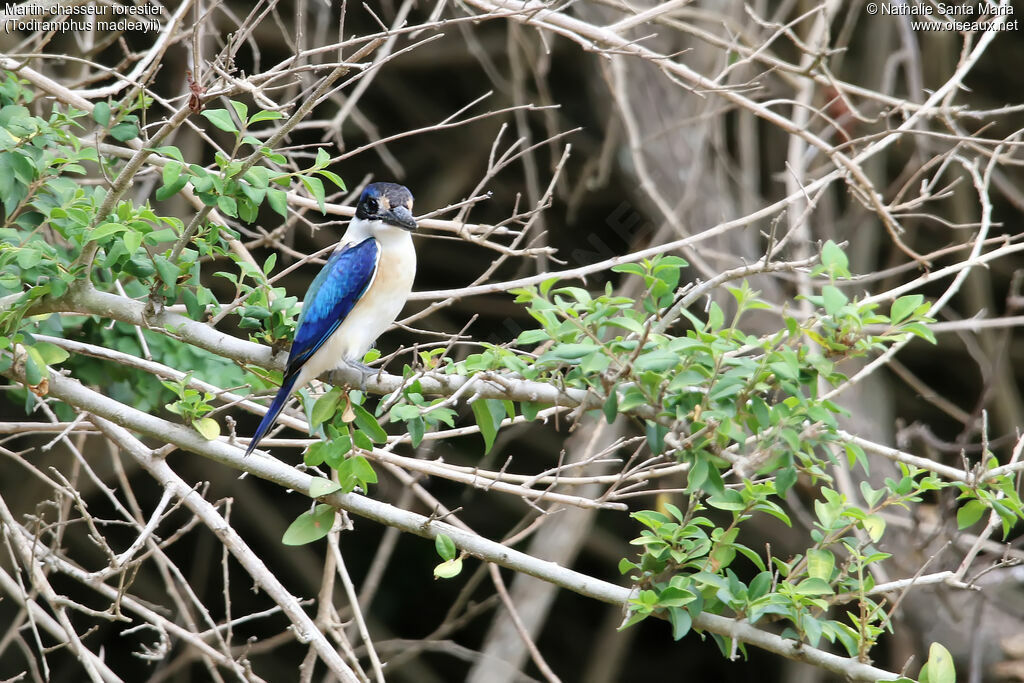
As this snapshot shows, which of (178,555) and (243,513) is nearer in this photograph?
(243,513)

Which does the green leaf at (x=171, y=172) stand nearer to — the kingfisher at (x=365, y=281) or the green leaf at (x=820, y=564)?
the kingfisher at (x=365, y=281)

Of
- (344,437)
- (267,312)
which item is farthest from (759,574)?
(267,312)

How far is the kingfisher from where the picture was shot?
2.68 metres

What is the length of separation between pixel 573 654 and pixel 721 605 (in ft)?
16.6

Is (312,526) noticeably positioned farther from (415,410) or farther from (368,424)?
(415,410)

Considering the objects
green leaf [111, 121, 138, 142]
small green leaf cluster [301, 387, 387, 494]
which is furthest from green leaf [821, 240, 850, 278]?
green leaf [111, 121, 138, 142]

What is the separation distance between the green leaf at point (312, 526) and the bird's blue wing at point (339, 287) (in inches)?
13.2

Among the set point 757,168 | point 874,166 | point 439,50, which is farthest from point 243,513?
point 874,166

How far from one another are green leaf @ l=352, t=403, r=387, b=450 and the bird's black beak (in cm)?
66

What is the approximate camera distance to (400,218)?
2807 mm

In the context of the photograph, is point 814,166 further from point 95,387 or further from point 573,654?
point 95,387

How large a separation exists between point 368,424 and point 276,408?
41 cm

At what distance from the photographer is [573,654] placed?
7051mm
